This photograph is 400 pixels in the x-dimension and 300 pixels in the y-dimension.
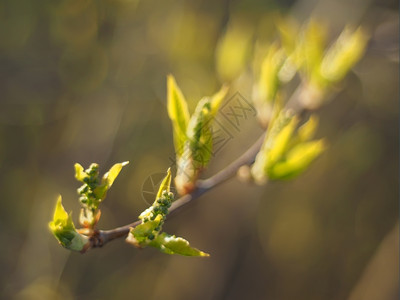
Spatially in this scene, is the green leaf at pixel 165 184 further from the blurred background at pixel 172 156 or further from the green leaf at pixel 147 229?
the blurred background at pixel 172 156

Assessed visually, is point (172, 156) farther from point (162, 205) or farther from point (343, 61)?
point (162, 205)

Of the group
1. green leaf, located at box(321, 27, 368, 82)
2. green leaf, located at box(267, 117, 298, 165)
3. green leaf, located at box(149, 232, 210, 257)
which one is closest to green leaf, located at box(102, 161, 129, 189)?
green leaf, located at box(149, 232, 210, 257)

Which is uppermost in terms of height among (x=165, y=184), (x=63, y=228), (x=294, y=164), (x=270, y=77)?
(x=270, y=77)

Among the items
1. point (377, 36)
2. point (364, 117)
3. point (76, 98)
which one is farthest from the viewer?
point (364, 117)

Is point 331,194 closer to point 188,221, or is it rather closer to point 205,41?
point 188,221

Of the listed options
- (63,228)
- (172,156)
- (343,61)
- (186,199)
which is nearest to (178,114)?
(186,199)

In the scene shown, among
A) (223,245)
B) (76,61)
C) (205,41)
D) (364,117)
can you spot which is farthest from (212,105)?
(364,117)

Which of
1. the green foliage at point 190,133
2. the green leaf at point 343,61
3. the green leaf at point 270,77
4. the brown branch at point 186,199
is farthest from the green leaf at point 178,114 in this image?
the green leaf at point 343,61
